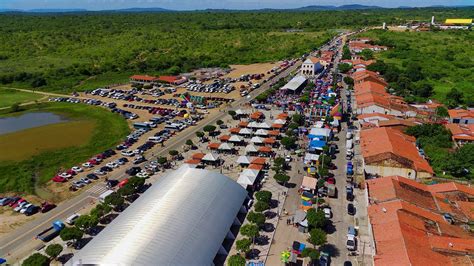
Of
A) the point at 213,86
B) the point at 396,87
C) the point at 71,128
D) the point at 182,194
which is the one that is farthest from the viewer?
the point at 213,86

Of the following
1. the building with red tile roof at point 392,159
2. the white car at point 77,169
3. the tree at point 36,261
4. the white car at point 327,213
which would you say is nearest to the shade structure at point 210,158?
the white car at point 77,169

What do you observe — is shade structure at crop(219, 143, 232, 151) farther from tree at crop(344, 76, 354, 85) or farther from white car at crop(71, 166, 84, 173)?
tree at crop(344, 76, 354, 85)

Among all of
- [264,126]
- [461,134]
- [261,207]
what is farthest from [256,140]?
[461,134]

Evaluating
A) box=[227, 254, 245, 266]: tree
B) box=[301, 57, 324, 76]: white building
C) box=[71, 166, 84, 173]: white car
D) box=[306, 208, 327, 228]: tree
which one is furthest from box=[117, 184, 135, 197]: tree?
box=[301, 57, 324, 76]: white building

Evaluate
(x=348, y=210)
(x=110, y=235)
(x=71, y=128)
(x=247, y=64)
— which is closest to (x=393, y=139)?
(x=348, y=210)

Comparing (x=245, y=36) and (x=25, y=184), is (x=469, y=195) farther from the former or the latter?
(x=245, y=36)

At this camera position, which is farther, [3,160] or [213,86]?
[213,86]
